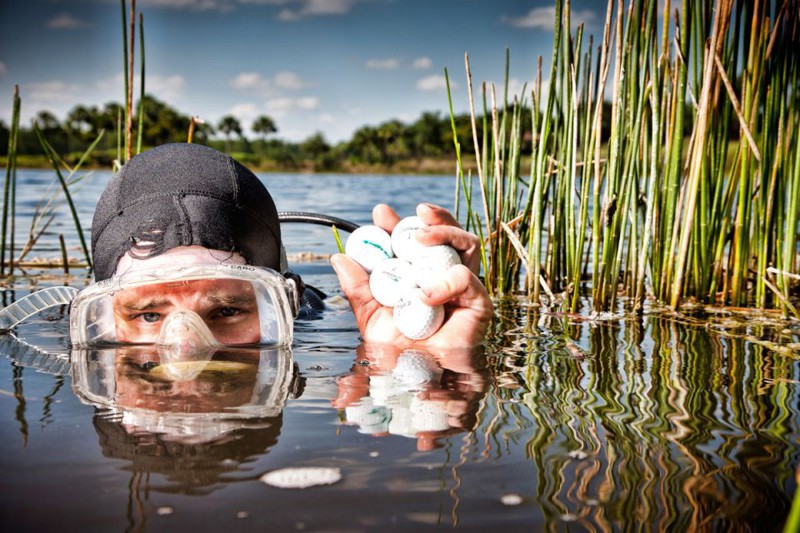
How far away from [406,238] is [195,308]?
2.69 ft

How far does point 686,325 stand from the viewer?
3.16 meters

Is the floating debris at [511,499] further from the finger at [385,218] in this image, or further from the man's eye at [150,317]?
the finger at [385,218]

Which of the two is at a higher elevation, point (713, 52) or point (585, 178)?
point (713, 52)

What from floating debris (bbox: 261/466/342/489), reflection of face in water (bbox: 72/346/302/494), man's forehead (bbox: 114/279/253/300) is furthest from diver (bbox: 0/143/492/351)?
floating debris (bbox: 261/466/342/489)

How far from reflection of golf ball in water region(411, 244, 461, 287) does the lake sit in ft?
1.02

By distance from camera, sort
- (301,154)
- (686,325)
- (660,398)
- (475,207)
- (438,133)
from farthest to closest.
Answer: (301,154), (438,133), (475,207), (686,325), (660,398)

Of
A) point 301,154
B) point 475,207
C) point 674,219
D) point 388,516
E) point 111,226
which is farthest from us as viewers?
point 301,154

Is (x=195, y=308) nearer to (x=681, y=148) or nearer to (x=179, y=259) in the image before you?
(x=179, y=259)

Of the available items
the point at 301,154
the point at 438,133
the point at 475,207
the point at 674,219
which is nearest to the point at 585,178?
the point at 674,219

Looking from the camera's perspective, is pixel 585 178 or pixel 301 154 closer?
pixel 585 178

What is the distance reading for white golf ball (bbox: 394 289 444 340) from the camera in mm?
2506

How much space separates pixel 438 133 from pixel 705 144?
94190mm

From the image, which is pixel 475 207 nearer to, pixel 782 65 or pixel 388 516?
pixel 782 65

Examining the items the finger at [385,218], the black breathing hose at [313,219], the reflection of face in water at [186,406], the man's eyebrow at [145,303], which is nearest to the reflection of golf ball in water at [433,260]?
the finger at [385,218]
